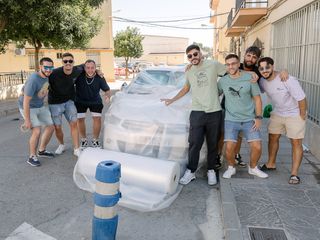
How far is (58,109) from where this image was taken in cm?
553

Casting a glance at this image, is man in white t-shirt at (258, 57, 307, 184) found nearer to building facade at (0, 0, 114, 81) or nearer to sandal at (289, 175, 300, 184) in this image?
sandal at (289, 175, 300, 184)

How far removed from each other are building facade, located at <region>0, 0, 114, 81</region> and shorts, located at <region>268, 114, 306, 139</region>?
21.5 meters

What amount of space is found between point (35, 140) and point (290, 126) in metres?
3.71

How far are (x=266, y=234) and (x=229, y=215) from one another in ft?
1.37

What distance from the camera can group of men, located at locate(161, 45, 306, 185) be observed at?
13.7 ft

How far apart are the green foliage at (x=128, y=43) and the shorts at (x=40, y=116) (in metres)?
28.3

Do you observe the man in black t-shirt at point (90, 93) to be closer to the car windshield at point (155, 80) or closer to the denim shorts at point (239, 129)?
the car windshield at point (155, 80)

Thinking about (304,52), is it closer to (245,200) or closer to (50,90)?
(245,200)

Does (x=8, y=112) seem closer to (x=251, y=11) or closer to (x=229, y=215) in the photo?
(x=251, y=11)

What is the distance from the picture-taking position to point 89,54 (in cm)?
2516

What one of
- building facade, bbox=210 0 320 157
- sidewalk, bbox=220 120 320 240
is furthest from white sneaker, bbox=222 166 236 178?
building facade, bbox=210 0 320 157

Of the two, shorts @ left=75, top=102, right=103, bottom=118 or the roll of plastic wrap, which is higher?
shorts @ left=75, top=102, right=103, bottom=118

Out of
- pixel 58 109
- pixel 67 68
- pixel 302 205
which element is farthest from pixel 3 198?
pixel 302 205

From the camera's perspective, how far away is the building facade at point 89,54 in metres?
24.5
